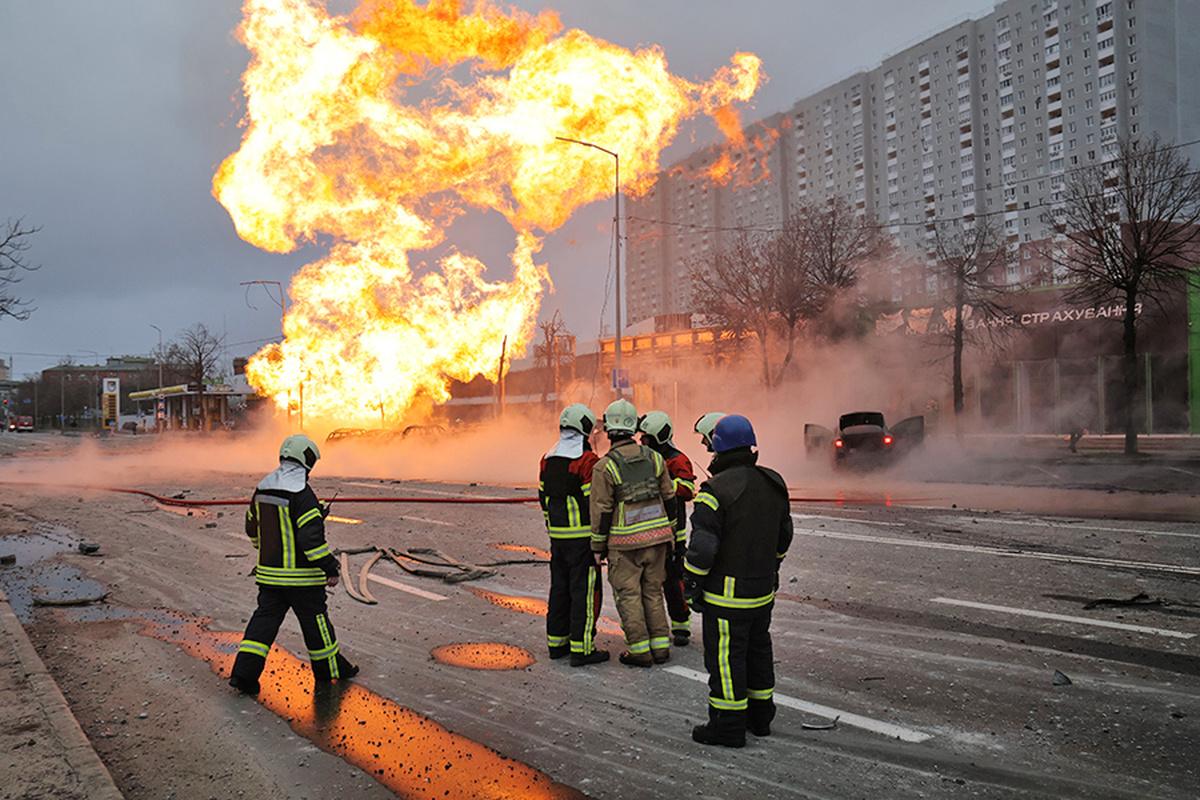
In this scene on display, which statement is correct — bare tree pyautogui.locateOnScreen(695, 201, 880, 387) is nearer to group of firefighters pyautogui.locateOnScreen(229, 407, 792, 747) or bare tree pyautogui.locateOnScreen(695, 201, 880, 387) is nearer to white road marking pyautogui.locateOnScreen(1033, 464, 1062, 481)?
white road marking pyautogui.locateOnScreen(1033, 464, 1062, 481)

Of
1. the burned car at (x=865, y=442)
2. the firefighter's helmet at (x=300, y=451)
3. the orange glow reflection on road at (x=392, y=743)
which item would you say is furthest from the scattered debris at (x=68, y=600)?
the burned car at (x=865, y=442)

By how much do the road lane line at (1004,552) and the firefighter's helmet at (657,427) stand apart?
5.29 metres

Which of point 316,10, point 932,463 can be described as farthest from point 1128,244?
point 316,10

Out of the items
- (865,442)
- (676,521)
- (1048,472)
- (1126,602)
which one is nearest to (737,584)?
(676,521)

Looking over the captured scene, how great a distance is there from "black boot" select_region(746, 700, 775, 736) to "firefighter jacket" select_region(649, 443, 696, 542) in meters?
1.84

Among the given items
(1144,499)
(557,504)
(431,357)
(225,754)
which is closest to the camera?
(225,754)

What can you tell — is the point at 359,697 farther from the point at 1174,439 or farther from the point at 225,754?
the point at 1174,439

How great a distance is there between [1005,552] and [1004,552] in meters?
0.01

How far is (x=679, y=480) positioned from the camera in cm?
636

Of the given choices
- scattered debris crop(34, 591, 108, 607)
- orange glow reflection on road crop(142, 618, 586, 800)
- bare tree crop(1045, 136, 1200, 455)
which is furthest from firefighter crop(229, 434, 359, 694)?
bare tree crop(1045, 136, 1200, 455)

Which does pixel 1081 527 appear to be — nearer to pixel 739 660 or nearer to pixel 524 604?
pixel 524 604

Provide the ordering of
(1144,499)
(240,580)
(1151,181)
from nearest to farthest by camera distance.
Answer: (240,580) < (1144,499) < (1151,181)

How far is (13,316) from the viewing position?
17.6 metres

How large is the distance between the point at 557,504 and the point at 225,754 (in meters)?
2.59
